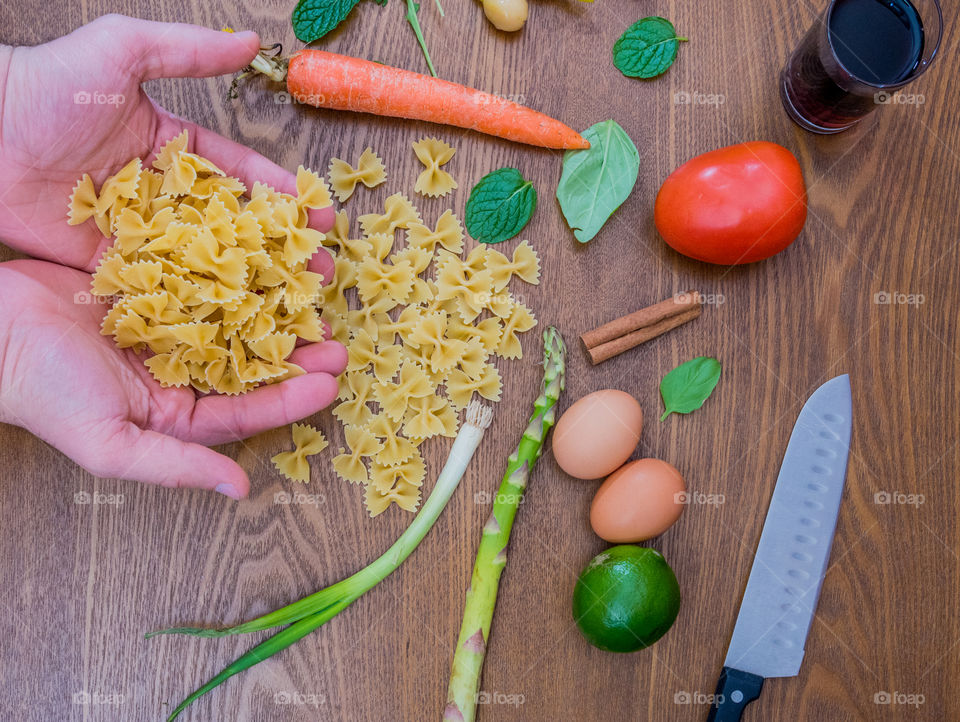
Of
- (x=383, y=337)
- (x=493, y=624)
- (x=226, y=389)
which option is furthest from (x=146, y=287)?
(x=493, y=624)

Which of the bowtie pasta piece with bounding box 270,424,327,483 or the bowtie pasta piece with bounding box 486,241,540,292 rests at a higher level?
the bowtie pasta piece with bounding box 486,241,540,292

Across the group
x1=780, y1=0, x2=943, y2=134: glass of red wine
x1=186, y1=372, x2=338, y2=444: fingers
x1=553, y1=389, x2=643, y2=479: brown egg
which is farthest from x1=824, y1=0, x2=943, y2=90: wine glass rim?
x1=186, y1=372, x2=338, y2=444: fingers

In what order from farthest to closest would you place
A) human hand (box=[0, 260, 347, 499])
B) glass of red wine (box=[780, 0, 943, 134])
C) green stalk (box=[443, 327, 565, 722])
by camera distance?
green stalk (box=[443, 327, 565, 722]) → glass of red wine (box=[780, 0, 943, 134]) → human hand (box=[0, 260, 347, 499])

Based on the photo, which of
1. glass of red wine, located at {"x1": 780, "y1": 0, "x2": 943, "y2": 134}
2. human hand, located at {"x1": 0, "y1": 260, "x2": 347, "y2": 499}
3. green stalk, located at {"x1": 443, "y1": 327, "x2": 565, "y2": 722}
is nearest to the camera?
human hand, located at {"x1": 0, "y1": 260, "x2": 347, "y2": 499}

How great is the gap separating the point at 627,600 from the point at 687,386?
0.38 m

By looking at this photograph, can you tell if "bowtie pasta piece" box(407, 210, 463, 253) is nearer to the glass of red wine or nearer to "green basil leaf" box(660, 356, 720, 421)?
"green basil leaf" box(660, 356, 720, 421)

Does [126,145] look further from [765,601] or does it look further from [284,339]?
[765,601]

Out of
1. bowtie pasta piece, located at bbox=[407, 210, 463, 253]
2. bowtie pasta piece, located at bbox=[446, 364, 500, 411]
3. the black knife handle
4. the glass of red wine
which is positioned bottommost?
the black knife handle

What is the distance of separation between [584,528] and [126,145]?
0.98 meters

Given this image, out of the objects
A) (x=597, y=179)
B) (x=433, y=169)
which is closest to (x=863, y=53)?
(x=597, y=179)

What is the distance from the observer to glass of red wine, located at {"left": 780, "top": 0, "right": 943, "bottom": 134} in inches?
40.3

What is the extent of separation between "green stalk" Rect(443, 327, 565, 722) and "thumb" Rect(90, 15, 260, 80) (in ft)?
2.20

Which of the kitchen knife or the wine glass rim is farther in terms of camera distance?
the kitchen knife

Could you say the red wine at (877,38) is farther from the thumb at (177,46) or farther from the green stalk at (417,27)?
the thumb at (177,46)
